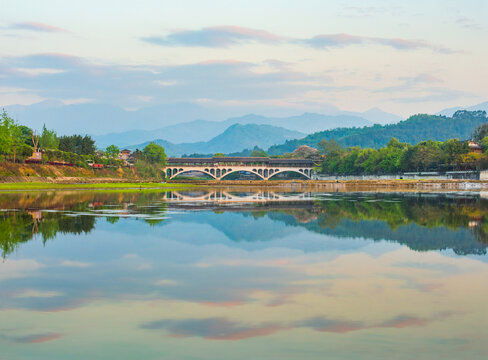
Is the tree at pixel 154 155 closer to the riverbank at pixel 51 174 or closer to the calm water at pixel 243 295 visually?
the riverbank at pixel 51 174

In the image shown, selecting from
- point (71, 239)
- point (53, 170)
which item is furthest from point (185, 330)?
point (53, 170)

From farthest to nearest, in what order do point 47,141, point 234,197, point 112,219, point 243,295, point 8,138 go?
point 47,141, point 8,138, point 234,197, point 112,219, point 243,295

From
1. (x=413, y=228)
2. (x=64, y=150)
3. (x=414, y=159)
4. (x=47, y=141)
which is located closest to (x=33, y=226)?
(x=413, y=228)

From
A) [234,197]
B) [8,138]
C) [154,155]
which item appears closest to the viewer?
[234,197]

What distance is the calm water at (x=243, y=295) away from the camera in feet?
27.7

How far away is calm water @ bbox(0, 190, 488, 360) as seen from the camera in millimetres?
8438

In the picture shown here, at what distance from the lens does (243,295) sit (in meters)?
11.6

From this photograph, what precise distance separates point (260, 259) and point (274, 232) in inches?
294

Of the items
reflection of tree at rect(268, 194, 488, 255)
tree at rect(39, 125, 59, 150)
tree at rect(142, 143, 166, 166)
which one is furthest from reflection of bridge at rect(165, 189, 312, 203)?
tree at rect(142, 143, 166, 166)

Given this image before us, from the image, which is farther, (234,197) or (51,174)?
(51,174)

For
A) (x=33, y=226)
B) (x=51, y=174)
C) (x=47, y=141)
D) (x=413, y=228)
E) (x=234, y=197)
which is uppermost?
(x=47, y=141)

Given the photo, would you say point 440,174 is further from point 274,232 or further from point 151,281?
point 151,281

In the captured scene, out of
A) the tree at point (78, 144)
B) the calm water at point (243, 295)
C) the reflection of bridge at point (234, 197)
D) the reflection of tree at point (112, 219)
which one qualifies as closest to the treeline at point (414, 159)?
the reflection of bridge at point (234, 197)

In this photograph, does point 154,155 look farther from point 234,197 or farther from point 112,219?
point 112,219
